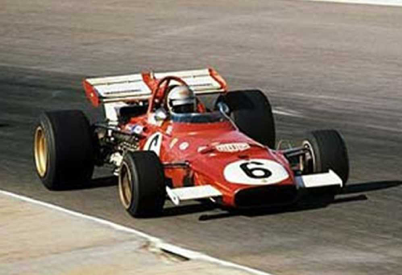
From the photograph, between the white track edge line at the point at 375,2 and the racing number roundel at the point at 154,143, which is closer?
the racing number roundel at the point at 154,143

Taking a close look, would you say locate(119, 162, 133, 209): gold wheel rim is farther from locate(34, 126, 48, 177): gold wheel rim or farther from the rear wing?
the rear wing

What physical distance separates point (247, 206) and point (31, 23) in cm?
2145

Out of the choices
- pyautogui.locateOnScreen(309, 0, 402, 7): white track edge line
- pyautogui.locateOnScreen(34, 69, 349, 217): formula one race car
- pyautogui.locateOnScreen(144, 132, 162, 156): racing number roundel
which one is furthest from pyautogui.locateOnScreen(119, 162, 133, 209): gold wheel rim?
pyautogui.locateOnScreen(309, 0, 402, 7): white track edge line

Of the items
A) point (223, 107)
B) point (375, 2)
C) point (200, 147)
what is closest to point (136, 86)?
point (223, 107)

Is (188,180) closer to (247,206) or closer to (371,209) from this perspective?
(247,206)

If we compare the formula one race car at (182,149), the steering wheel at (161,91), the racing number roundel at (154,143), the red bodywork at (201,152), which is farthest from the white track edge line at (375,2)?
the racing number roundel at (154,143)

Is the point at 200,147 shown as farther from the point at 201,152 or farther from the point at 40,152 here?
the point at 40,152

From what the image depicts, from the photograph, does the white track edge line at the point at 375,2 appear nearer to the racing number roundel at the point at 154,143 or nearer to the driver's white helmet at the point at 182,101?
the driver's white helmet at the point at 182,101

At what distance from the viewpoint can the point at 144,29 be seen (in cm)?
3266

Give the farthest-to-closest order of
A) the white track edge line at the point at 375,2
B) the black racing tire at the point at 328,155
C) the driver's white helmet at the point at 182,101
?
1. the white track edge line at the point at 375,2
2. the driver's white helmet at the point at 182,101
3. the black racing tire at the point at 328,155

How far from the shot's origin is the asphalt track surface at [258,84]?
41.8ft

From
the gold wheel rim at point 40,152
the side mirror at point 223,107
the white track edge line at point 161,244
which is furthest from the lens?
the side mirror at point 223,107

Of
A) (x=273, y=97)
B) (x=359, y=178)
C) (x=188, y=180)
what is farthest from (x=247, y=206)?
(x=273, y=97)

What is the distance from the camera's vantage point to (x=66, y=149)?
48.4 feet
